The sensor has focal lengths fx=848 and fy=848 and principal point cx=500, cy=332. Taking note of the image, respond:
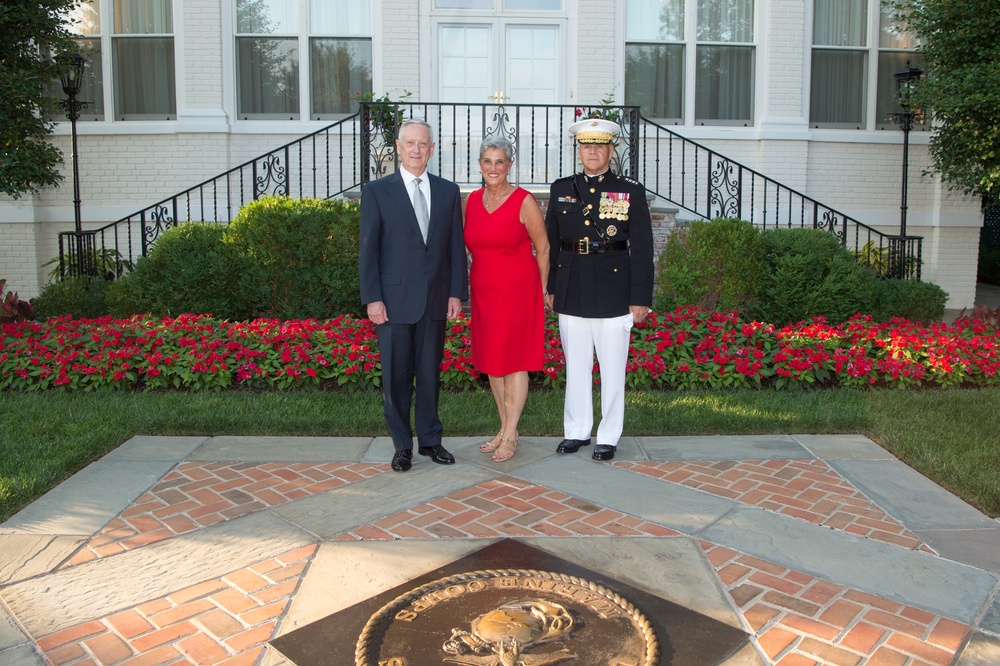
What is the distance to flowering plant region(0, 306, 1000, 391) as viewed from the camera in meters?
6.67

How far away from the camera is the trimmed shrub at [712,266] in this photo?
8469 millimetres

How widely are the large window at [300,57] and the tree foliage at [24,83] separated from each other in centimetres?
331

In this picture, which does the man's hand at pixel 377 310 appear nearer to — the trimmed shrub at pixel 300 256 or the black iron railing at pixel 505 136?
the trimmed shrub at pixel 300 256

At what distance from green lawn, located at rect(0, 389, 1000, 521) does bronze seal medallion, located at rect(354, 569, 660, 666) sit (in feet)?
7.74

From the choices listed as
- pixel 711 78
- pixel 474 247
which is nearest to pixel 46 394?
pixel 474 247

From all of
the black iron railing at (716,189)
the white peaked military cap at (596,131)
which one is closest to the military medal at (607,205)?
the white peaked military cap at (596,131)

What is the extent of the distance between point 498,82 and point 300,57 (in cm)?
276

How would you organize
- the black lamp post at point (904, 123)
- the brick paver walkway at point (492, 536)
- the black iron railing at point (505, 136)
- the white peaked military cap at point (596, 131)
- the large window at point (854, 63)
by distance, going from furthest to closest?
the large window at point (854, 63) → the black iron railing at point (505, 136) → the black lamp post at point (904, 123) → the white peaked military cap at point (596, 131) → the brick paver walkway at point (492, 536)

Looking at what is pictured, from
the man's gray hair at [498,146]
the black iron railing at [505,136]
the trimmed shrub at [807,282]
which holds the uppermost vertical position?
the black iron railing at [505,136]

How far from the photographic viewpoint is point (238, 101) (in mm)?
11680

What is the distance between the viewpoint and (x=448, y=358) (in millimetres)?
6738

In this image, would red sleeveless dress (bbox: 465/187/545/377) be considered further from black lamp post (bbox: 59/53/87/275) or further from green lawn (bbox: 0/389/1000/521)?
black lamp post (bbox: 59/53/87/275)

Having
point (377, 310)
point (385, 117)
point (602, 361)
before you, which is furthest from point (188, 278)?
point (602, 361)

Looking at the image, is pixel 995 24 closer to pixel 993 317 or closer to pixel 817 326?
pixel 993 317
